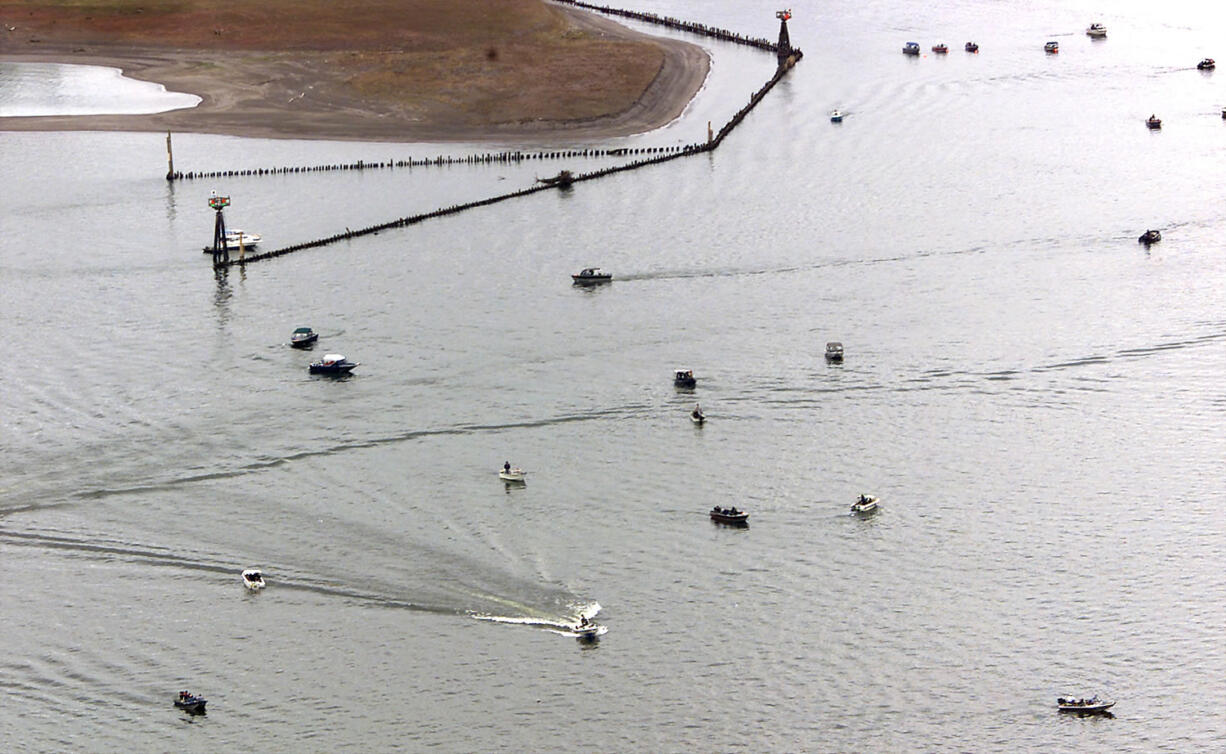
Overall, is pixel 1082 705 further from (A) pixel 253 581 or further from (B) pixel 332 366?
(B) pixel 332 366

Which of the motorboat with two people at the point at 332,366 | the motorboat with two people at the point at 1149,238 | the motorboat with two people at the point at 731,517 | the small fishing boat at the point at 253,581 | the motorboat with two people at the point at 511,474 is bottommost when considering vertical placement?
the small fishing boat at the point at 253,581

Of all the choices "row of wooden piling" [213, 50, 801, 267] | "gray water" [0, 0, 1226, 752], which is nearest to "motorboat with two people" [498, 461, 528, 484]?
"gray water" [0, 0, 1226, 752]

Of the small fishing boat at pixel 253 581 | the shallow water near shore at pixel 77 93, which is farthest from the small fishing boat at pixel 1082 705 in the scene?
the shallow water near shore at pixel 77 93

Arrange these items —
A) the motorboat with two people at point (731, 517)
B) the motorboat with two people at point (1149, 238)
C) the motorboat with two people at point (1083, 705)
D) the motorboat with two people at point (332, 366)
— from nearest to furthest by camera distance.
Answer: the motorboat with two people at point (1083, 705), the motorboat with two people at point (731, 517), the motorboat with two people at point (332, 366), the motorboat with two people at point (1149, 238)

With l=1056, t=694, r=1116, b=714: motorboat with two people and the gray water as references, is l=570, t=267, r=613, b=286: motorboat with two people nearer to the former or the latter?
the gray water

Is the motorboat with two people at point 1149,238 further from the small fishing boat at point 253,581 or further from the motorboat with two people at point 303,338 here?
the small fishing boat at point 253,581

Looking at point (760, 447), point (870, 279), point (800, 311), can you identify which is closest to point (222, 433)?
point (760, 447)

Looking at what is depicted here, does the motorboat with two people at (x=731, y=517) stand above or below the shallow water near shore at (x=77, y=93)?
below
